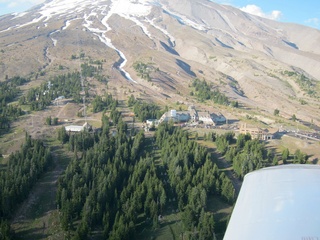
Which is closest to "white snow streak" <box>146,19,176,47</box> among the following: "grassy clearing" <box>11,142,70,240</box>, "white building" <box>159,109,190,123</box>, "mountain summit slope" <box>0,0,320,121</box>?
"mountain summit slope" <box>0,0,320,121</box>

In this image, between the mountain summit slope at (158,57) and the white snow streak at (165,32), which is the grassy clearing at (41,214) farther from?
the white snow streak at (165,32)

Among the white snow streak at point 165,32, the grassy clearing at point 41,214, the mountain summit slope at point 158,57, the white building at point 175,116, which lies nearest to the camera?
the grassy clearing at point 41,214

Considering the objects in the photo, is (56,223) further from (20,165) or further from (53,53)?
(53,53)

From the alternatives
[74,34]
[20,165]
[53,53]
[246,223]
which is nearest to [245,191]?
[246,223]

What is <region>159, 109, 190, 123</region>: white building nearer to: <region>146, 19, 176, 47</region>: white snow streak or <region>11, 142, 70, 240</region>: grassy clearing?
<region>11, 142, 70, 240</region>: grassy clearing

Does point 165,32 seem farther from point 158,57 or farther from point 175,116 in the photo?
point 175,116

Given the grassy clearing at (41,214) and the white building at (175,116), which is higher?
the grassy clearing at (41,214)

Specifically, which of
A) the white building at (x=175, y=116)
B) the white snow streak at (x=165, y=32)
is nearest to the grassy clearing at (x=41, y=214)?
the white building at (x=175, y=116)

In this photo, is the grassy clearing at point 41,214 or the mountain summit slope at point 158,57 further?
the mountain summit slope at point 158,57

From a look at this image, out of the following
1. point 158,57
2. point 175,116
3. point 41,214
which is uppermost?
point 41,214

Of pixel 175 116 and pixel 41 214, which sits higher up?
pixel 41 214

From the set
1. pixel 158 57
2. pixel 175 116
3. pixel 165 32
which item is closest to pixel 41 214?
pixel 175 116
